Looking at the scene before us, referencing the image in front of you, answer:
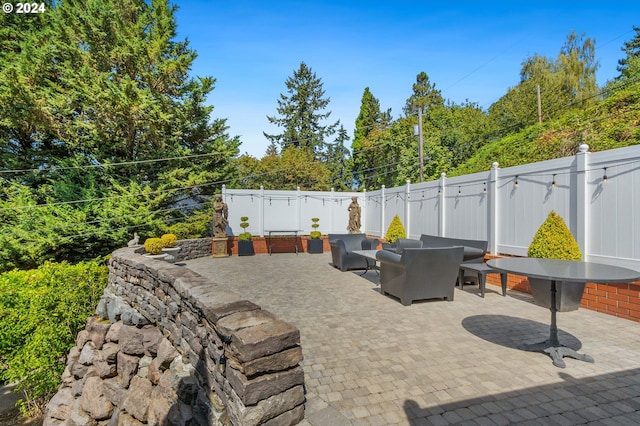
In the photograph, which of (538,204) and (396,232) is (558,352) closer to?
(538,204)

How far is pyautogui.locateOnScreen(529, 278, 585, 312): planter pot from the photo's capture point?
2912 millimetres

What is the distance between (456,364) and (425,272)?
6.37 ft

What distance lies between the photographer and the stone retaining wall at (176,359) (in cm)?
193

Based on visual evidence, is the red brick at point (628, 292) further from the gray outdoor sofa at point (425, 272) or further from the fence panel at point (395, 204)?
the fence panel at point (395, 204)

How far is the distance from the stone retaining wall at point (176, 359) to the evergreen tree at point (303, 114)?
21495 millimetres

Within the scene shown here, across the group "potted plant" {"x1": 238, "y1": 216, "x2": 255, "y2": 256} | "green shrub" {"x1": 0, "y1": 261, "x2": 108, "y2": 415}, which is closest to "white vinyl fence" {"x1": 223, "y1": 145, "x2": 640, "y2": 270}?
"potted plant" {"x1": 238, "y1": 216, "x2": 255, "y2": 256}

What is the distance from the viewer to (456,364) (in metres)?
2.71

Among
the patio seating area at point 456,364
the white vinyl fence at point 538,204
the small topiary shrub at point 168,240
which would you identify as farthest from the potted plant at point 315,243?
the patio seating area at point 456,364

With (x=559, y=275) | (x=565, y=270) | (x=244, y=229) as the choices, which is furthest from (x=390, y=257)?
(x=244, y=229)

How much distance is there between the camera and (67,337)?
18.1 ft

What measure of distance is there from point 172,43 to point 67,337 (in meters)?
11.7

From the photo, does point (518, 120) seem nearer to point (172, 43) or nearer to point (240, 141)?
point (240, 141)

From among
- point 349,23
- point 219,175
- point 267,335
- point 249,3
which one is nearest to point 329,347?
point 267,335

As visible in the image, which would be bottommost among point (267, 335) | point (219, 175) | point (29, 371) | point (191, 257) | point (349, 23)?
point (29, 371)
